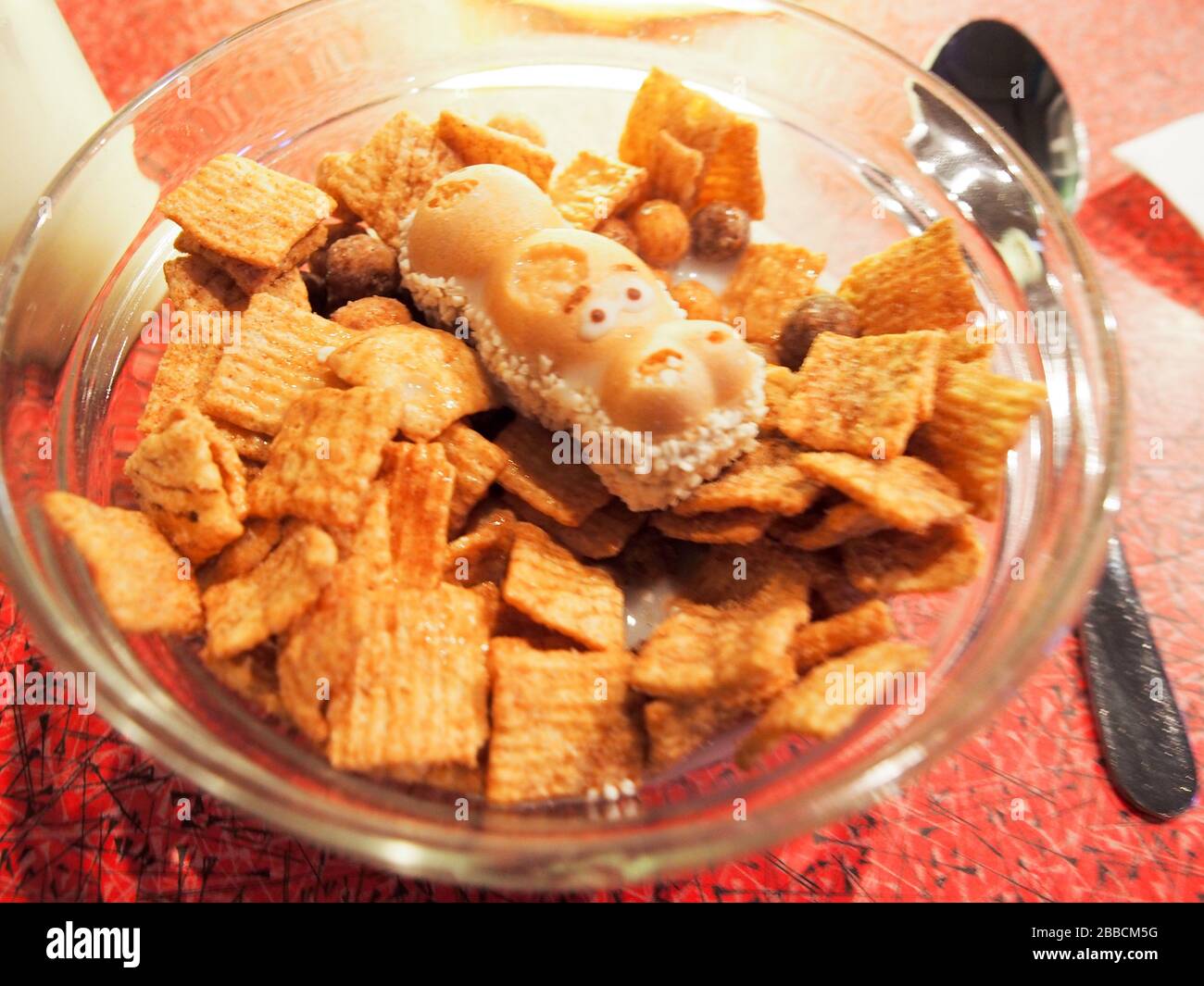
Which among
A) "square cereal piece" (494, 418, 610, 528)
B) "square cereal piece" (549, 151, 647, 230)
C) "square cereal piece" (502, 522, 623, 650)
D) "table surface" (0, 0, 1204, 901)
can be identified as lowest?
"table surface" (0, 0, 1204, 901)

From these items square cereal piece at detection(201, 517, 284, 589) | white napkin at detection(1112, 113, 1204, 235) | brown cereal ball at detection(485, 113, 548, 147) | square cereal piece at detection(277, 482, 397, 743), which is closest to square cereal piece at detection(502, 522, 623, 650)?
square cereal piece at detection(277, 482, 397, 743)

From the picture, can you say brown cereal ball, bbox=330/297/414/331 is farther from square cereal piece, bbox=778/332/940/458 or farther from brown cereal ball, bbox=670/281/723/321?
square cereal piece, bbox=778/332/940/458

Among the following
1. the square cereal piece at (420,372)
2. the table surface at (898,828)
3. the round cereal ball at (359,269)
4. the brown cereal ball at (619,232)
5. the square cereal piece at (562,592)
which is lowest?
the table surface at (898,828)

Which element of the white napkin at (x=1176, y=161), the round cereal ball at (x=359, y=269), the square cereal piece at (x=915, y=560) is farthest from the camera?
the white napkin at (x=1176, y=161)

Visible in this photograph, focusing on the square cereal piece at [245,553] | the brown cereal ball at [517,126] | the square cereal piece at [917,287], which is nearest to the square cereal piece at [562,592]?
the square cereal piece at [245,553]

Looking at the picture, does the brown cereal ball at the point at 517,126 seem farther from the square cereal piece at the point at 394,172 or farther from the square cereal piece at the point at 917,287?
the square cereal piece at the point at 917,287
